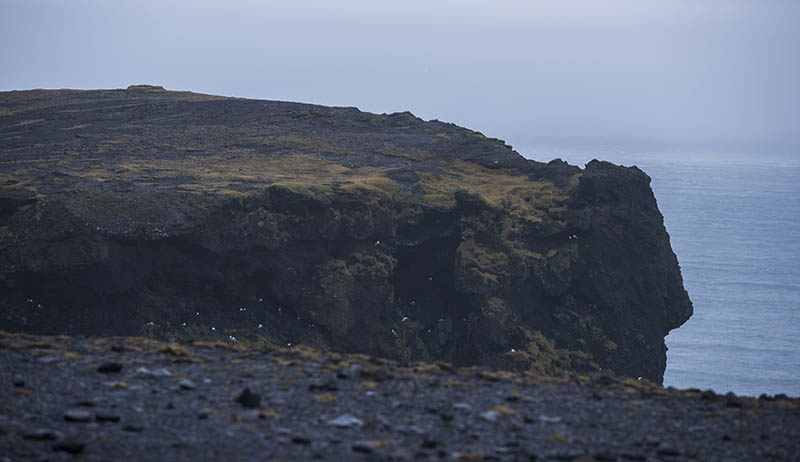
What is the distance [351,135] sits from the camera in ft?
143

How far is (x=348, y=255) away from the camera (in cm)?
3088

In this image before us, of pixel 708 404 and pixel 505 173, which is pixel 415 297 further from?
pixel 708 404

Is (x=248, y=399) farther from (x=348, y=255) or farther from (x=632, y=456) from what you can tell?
(x=348, y=255)

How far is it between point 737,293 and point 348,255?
76.9 m

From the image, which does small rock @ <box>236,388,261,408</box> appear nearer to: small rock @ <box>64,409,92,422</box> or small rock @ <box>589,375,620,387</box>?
small rock @ <box>64,409,92,422</box>

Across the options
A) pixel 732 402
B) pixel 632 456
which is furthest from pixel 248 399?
pixel 732 402

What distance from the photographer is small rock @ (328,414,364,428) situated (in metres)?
12.2

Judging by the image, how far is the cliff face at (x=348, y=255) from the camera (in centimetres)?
2791

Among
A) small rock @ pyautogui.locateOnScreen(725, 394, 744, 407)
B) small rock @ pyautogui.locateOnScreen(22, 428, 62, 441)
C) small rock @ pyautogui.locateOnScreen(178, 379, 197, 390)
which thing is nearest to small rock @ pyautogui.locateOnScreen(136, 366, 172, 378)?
small rock @ pyautogui.locateOnScreen(178, 379, 197, 390)

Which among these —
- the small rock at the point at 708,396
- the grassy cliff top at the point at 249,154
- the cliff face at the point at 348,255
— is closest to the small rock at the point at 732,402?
the small rock at the point at 708,396

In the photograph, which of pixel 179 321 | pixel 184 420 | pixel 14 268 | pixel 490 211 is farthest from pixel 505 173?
pixel 184 420

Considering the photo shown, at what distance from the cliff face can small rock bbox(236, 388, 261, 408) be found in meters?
15.5

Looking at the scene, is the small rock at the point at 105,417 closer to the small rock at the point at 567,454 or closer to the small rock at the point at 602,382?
the small rock at the point at 567,454

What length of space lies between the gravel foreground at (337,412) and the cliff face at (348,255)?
11972mm
